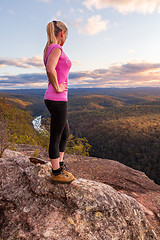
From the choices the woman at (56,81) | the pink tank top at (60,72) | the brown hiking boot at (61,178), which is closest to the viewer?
the woman at (56,81)

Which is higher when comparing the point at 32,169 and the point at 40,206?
the point at 32,169

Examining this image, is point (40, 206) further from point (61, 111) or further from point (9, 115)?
point (9, 115)

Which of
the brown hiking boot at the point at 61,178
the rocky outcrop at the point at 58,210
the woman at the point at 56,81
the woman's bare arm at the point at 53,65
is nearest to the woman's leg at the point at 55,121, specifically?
the woman at the point at 56,81

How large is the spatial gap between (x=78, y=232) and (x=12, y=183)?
166cm

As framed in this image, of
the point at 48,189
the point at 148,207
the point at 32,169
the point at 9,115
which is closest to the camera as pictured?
the point at 48,189

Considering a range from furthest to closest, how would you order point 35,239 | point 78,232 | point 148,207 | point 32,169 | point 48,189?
point 148,207 < point 32,169 < point 48,189 < point 78,232 < point 35,239

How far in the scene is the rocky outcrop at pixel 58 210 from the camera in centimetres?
256

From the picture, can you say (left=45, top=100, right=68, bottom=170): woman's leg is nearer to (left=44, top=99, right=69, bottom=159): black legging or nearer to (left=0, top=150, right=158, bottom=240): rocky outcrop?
(left=44, top=99, right=69, bottom=159): black legging

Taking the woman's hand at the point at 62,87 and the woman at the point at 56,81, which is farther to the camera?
the woman's hand at the point at 62,87

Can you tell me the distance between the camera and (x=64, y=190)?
318 cm

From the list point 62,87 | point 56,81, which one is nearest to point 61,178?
point 62,87

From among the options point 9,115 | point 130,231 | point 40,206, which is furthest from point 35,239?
point 9,115

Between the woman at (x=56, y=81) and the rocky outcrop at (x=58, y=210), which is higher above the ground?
the woman at (x=56, y=81)

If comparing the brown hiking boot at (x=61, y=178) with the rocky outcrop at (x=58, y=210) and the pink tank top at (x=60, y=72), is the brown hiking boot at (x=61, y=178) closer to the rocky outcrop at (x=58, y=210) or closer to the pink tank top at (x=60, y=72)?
the rocky outcrop at (x=58, y=210)
